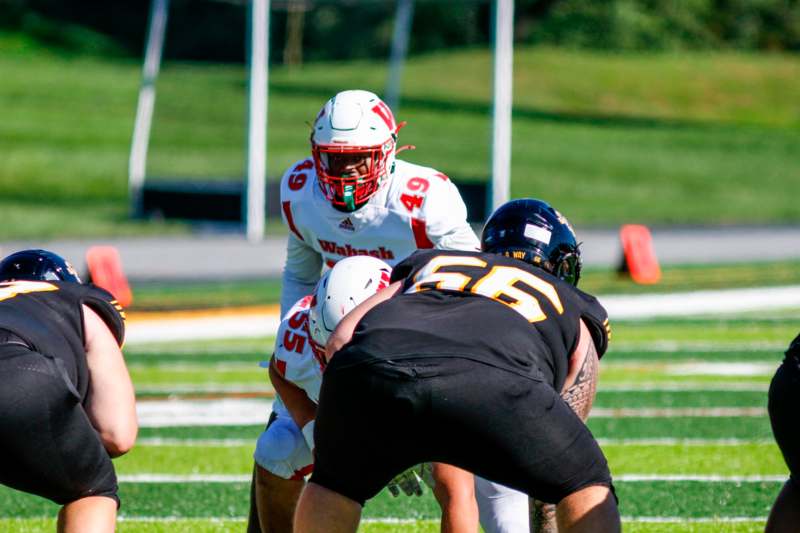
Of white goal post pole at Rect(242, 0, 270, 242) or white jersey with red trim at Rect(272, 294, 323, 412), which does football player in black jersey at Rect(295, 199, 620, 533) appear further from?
white goal post pole at Rect(242, 0, 270, 242)

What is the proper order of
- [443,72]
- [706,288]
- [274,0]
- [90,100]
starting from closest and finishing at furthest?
[706,288], [274,0], [443,72], [90,100]

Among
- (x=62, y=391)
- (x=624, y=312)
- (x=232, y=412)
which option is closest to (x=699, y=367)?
(x=624, y=312)

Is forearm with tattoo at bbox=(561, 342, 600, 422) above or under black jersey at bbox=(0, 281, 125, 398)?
under

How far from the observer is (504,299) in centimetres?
359

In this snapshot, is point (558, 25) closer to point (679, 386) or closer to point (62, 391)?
point (679, 386)

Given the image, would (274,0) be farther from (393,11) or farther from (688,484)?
(688,484)

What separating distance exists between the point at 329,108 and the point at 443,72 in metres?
27.5

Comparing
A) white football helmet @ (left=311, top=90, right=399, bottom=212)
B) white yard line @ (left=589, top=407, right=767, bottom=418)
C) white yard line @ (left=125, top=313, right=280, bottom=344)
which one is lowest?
white yard line @ (left=125, top=313, right=280, bottom=344)

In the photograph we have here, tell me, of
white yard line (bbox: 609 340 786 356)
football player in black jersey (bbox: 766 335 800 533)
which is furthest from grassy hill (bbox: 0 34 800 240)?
football player in black jersey (bbox: 766 335 800 533)

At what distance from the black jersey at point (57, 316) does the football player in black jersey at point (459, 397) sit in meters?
0.67

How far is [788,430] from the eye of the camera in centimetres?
357

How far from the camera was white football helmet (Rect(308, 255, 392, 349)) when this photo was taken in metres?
3.90

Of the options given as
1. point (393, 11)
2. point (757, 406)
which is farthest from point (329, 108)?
point (393, 11)

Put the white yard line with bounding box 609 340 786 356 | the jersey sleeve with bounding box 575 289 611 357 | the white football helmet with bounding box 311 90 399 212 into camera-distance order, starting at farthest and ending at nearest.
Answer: the white yard line with bounding box 609 340 786 356, the white football helmet with bounding box 311 90 399 212, the jersey sleeve with bounding box 575 289 611 357
